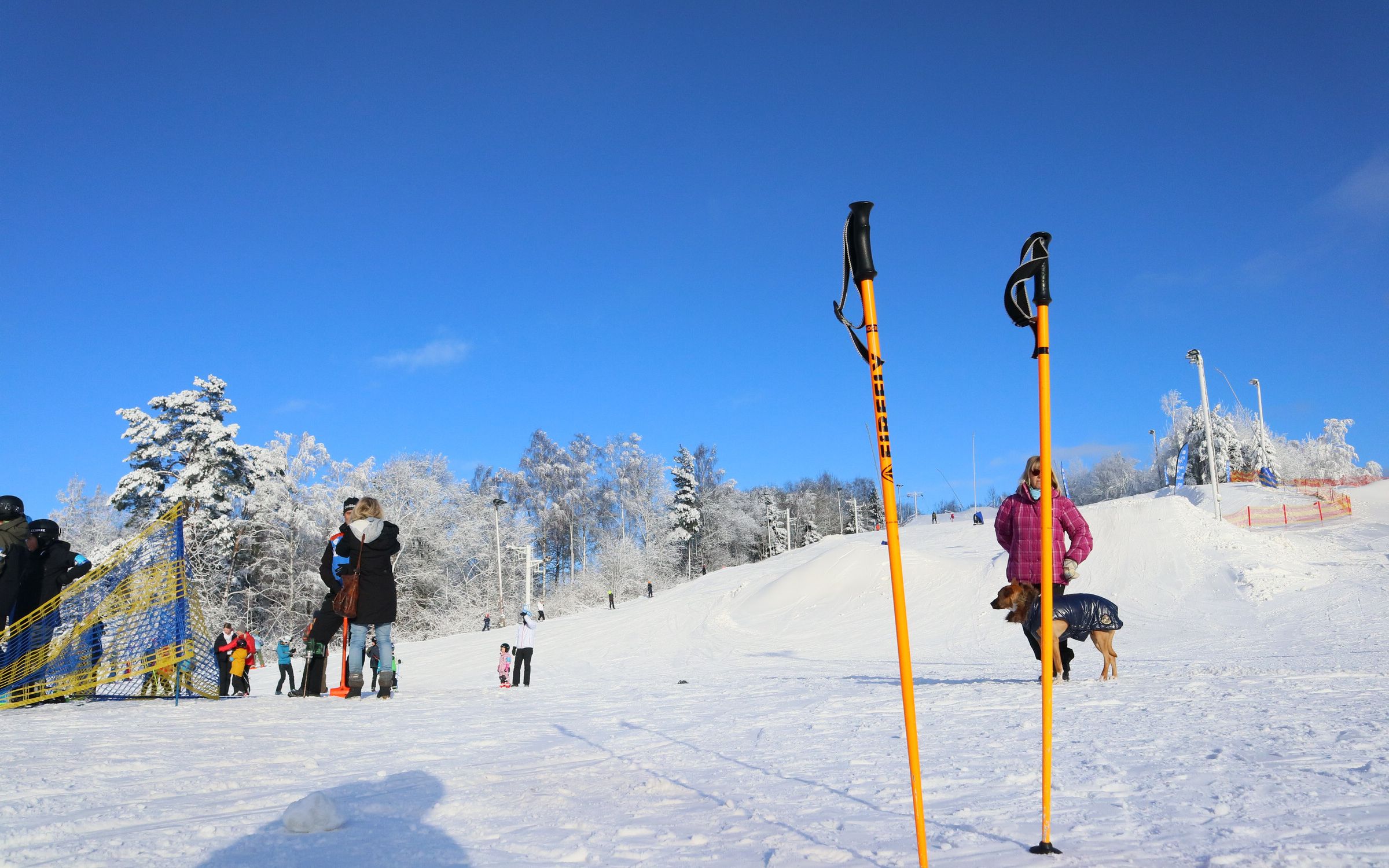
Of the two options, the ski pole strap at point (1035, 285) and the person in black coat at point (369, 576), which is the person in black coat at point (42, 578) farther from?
the ski pole strap at point (1035, 285)

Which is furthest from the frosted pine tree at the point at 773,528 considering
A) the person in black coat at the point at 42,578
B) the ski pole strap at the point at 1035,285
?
the ski pole strap at the point at 1035,285

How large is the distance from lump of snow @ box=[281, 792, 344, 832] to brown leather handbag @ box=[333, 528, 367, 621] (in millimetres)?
4869

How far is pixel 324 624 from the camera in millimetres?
8453

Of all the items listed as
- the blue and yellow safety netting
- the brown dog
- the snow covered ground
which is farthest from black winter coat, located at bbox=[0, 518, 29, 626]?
the brown dog

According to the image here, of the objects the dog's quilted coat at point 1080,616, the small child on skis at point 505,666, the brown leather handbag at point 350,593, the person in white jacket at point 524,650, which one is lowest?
the small child on skis at point 505,666

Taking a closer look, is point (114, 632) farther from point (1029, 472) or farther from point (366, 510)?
point (1029, 472)

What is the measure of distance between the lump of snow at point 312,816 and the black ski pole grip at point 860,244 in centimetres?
286

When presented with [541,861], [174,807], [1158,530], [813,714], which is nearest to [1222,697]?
[813,714]

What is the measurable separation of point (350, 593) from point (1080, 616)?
7.02 metres

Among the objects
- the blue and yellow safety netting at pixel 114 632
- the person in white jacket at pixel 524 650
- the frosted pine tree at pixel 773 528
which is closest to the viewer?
the blue and yellow safety netting at pixel 114 632

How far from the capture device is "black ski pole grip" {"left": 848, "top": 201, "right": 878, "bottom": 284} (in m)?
3.00

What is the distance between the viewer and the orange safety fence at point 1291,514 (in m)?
40.3

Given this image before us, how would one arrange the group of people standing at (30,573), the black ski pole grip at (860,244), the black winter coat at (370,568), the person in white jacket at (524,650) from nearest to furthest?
the black ski pole grip at (860,244) < the group of people standing at (30,573) < the black winter coat at (370,568) < the person in white jacket at (524,650)

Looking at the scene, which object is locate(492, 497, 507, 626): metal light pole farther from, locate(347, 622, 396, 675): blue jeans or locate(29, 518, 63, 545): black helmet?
locate(347, 622, 396, 675): blue jeans
